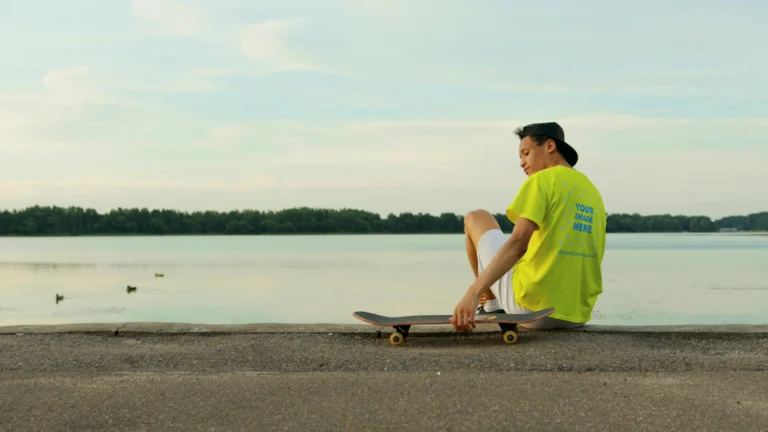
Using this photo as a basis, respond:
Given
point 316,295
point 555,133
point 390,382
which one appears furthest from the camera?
point 316,295

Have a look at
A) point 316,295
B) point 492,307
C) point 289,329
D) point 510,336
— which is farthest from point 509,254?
point 316,295

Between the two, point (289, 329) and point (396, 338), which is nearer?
point (396, 338)

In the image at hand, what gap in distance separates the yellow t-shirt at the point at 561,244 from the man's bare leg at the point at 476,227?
1.55 ft

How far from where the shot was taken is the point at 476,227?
641 cm

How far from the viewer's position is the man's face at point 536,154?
237 inches

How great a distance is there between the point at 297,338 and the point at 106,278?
78.1 ft

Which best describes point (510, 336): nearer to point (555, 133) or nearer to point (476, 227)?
point (476, 227)

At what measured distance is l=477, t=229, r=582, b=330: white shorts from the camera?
237 inches

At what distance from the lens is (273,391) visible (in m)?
4.26

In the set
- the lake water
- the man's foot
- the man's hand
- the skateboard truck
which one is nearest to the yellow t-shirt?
the man's foot

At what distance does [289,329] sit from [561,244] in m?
2.32

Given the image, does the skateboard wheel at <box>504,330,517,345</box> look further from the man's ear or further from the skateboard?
the man's ear

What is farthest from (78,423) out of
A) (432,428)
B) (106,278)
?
(106,278)

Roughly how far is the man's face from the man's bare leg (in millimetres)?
570
